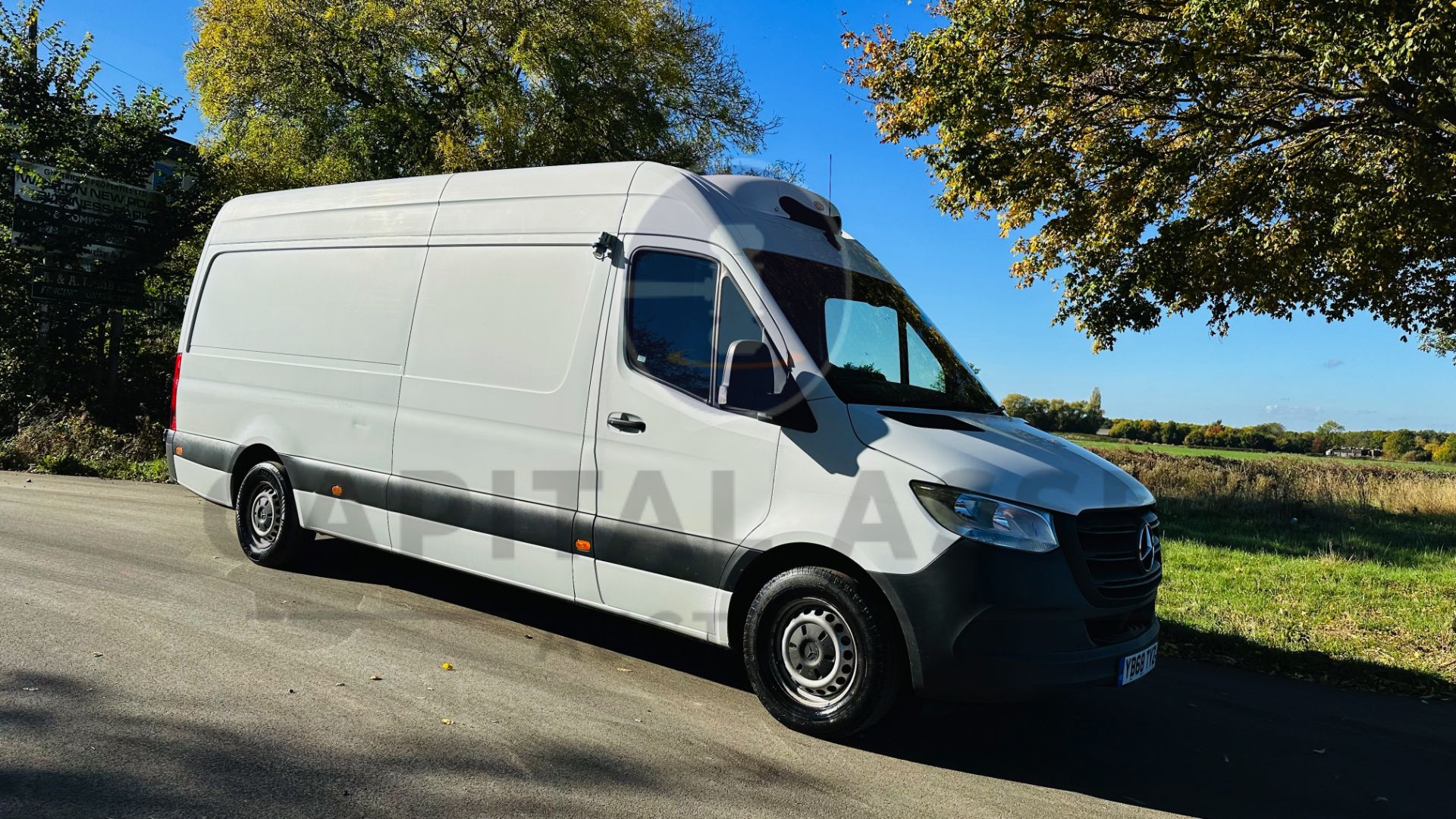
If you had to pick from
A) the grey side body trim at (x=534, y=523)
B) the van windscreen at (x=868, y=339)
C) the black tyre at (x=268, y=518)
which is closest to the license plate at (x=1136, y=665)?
the van windscreen at (x=868, y=339)

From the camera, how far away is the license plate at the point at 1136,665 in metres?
4.14

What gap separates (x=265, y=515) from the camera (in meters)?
6.83

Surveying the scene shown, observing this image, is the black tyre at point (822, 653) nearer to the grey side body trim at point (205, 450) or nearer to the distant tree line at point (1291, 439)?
the grey side body trim at point (205, 450)

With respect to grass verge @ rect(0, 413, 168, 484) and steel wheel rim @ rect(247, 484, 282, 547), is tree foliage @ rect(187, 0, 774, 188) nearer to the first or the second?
grass verge @ rect(0, 413, 168, 484)

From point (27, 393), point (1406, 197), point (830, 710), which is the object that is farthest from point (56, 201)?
point (1406, 197)

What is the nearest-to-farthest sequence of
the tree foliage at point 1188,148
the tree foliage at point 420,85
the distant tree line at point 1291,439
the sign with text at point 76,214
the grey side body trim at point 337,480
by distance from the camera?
1. the grey side body trim at point 337,480
2. the tree foliage at point 1188,148
3. the sign with text at point 76,214
4. the tree foliage at point 420,85
5. the distant tree line at point 1291,439

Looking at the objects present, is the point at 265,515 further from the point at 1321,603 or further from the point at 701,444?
the point at 1321,603

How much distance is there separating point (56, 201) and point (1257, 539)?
67.9 feet

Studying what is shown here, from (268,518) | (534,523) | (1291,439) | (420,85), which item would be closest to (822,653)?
(534,523)

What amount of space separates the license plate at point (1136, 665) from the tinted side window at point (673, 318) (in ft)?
7.60

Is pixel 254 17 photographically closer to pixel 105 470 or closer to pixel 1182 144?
pixel 105 470

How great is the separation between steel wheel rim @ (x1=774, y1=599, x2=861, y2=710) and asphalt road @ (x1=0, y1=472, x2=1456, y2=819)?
0.76 feet

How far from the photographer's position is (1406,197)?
8836 millimetres

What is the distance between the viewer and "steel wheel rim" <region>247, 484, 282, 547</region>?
6660 mm
